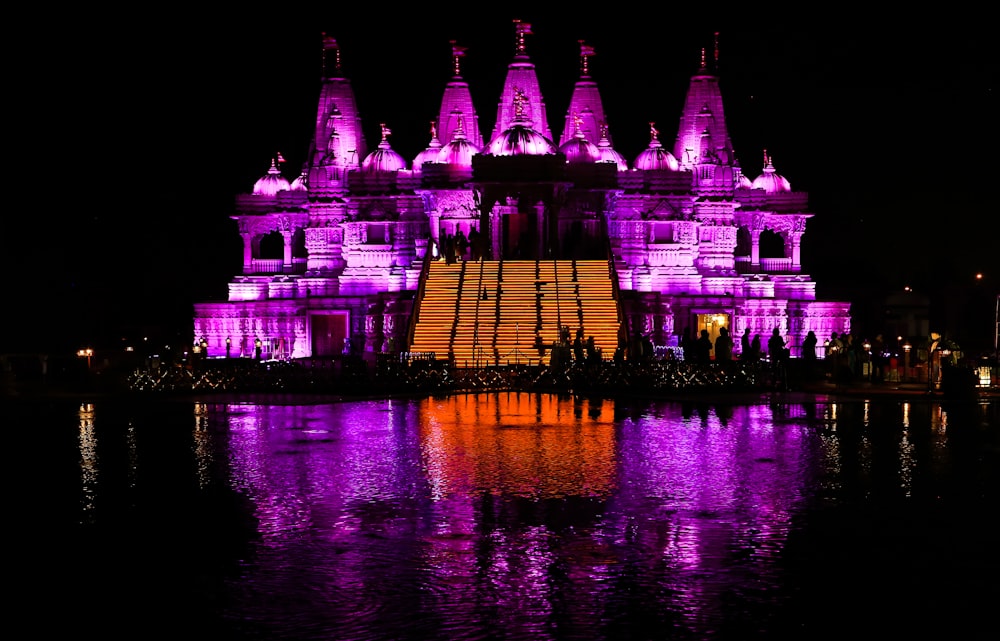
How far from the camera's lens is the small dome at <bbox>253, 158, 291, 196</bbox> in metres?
69.7

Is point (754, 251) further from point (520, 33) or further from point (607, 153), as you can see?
point (520, 33)

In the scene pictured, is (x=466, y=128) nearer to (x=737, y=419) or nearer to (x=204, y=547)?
(x=737, y=419)

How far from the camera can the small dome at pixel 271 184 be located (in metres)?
69.7

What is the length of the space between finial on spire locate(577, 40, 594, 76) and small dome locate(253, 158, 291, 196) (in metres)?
14.0

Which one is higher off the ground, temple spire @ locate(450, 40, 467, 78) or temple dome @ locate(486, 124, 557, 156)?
temple spire @ locate(450, 40, 467, 78)

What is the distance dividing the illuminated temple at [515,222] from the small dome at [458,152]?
0.08 metres

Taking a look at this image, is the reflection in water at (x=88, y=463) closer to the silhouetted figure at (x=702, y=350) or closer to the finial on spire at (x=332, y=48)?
the silhouetted figure at (x=702, y=350)

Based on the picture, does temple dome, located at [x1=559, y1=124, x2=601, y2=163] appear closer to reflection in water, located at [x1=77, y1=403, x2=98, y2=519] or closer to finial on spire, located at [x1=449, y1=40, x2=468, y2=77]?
finial on spire, located at [x1=449, y1=40, x2=468, y2=77]

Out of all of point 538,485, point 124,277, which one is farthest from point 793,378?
point 124,277

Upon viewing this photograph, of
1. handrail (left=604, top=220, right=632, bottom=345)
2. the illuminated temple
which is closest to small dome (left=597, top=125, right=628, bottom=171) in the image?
the illuminated temple

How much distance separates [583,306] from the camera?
49281 mm

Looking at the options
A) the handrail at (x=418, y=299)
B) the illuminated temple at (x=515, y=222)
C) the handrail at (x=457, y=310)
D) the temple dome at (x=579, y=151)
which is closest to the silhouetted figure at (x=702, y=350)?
the handrail at (x=457, y=310)

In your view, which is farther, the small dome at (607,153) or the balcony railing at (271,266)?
the balcony railing at (271,266)

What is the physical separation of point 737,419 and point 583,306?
19545mm
